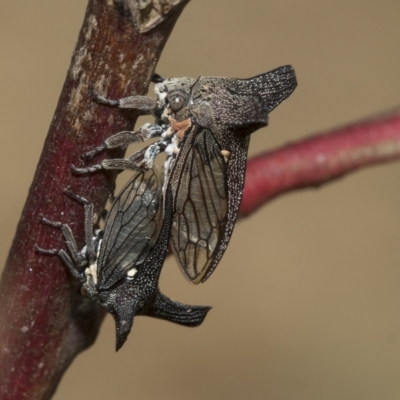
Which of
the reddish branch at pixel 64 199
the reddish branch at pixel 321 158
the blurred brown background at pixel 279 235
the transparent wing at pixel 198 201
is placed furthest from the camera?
the blurred brown background at pixel 279 235

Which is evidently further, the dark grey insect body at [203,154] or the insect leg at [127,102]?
the dark grey insect body at [203,154]

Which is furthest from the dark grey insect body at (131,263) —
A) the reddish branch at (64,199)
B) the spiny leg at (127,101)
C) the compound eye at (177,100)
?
the spiny leg at (127,101)

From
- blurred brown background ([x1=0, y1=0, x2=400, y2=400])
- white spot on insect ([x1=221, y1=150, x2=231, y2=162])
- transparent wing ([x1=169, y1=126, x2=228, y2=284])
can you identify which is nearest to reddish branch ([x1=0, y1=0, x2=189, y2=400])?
transparent wing ([x1=169, y1=126, x2=228, y2=284])

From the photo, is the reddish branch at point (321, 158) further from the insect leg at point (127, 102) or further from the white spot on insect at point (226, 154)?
the insect leg at point (127, 102)

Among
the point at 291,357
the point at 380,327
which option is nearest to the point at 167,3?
the point at 291,357

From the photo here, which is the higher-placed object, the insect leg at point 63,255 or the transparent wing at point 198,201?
the transparent wing at point 198,201

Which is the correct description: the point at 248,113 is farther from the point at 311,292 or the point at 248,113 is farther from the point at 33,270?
the point at 311,292

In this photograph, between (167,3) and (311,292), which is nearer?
(167,3)

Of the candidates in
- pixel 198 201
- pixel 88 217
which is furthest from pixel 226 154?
pixel 88 217
